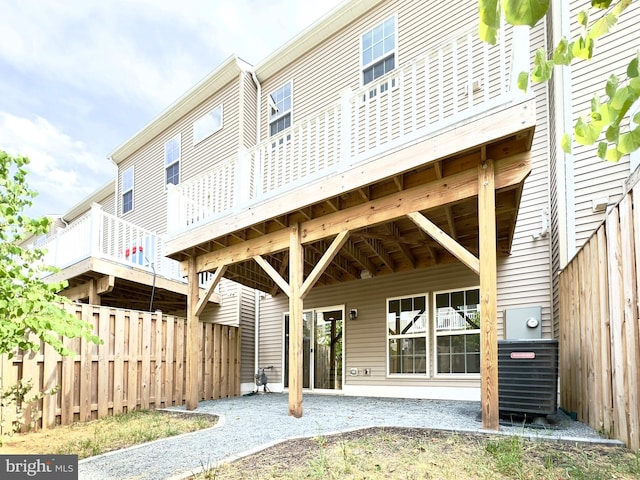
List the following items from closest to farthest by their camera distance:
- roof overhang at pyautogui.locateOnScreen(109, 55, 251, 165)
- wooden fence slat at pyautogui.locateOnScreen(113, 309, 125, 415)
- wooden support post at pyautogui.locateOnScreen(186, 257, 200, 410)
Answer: wooden fence slat at pyautogui.locateOnScreen(113, 309, 125, 415) < wooden support post at pyautogui.locateOnScreen(186, 257, 200, 410) < roof overhang at pyautogui.locateOnScreen(109, 55, 251, 165)

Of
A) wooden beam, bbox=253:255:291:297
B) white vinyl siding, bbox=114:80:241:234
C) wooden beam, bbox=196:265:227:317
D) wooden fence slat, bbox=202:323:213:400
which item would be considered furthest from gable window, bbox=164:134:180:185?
wooden beam, bbox=253:255:291:297

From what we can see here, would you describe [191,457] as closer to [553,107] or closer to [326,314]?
[326,314]

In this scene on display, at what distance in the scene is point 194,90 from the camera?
11930mm

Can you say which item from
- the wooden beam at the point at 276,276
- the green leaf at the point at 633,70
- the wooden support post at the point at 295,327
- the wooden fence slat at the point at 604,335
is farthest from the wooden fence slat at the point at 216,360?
the green leaf at the point at 633,70

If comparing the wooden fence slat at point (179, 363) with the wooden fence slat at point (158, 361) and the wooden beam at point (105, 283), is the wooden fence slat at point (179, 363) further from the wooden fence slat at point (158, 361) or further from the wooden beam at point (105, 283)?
the wooden beam at point (105, 283)

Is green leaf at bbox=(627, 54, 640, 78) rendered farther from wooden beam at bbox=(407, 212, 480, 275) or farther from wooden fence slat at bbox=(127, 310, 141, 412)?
wooden fence slat at bbox=(127, 310, 141, 412)

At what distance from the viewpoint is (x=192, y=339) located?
284 inches

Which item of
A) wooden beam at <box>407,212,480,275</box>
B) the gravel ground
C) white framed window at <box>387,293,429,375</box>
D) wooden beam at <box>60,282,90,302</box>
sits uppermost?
wooden beam at <box>407,212,480,275</box>

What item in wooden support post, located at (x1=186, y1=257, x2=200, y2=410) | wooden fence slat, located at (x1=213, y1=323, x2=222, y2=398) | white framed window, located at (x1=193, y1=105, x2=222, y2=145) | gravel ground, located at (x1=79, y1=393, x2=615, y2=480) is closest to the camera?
gravel ground, located at (x1=79, y1=393, x2=615, y2=480)

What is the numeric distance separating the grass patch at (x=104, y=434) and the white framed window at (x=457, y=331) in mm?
3756

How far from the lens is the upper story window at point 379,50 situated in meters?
8.80

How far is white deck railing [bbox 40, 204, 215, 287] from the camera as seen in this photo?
28.0 feet

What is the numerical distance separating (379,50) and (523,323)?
576 cm

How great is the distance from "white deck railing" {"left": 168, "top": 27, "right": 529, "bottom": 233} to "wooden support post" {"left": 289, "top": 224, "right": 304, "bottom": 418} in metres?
0.80
